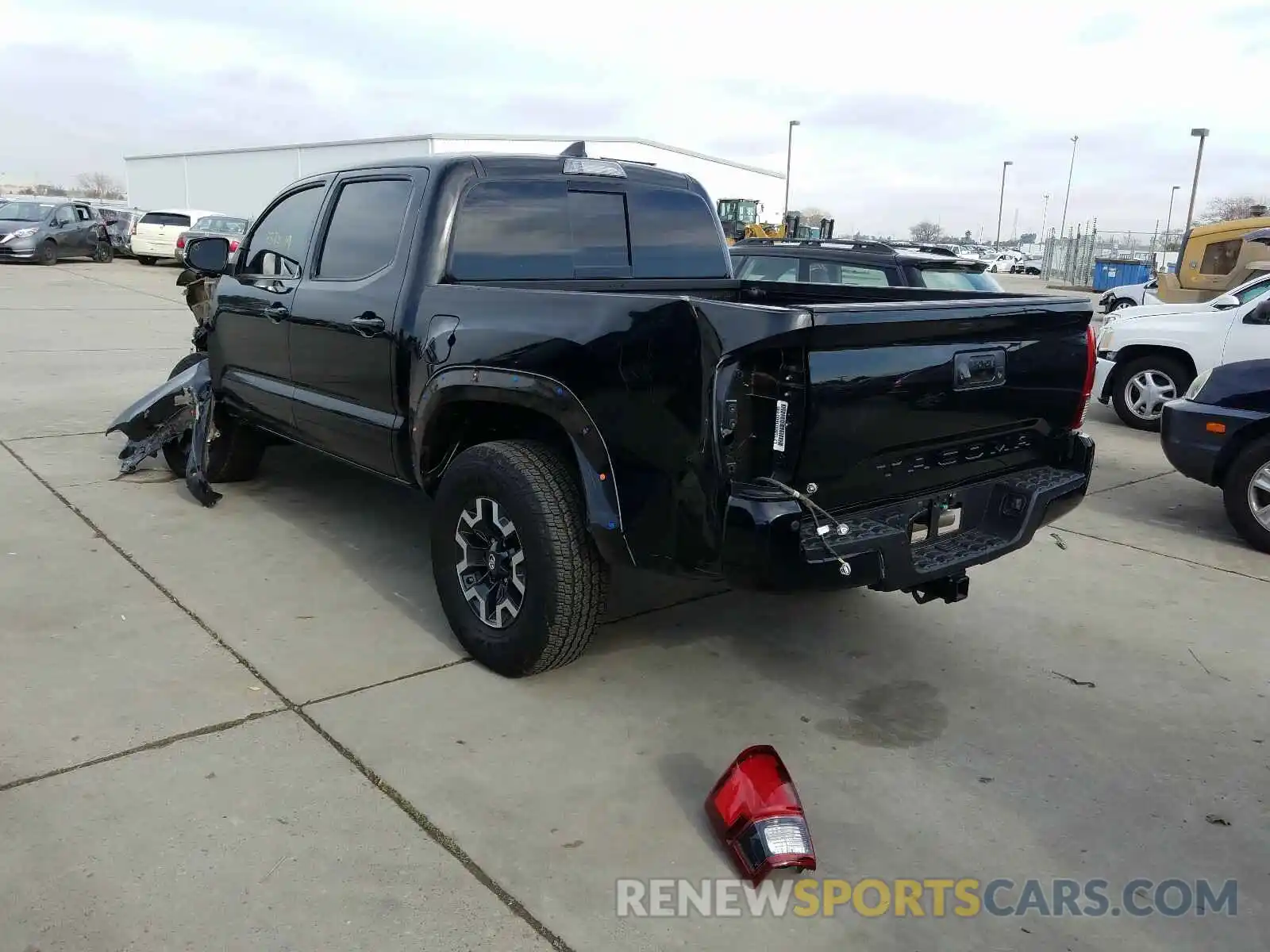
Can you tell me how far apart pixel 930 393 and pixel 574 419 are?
1.19 metres

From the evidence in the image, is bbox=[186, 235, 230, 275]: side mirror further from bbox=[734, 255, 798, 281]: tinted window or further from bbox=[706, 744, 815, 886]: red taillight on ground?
bbox=[734, 255, 798, 281]: tinted window

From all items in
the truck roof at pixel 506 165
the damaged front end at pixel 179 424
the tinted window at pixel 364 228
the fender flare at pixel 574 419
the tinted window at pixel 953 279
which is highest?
the truck roof at pixel 506 165

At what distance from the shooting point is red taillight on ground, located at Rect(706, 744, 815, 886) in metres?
2.79

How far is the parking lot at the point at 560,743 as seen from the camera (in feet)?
8.75

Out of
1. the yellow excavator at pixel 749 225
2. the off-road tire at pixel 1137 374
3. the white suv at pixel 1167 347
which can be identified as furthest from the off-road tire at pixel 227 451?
the yellow excavator at pixel 749 225

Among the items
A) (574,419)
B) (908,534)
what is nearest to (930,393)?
(908,534)

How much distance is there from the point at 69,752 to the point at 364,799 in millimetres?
1017

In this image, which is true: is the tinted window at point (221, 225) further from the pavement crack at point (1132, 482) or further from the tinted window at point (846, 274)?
the pavement crack at point (1132, 482)

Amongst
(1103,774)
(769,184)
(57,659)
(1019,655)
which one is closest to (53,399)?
(57,659)

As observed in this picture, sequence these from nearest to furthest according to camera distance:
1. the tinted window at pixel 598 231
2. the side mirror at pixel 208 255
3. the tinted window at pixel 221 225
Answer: the tinted window at pixel 598 231 < the side mirror at pixel 208 255 < the tinted window at pixel 221 225

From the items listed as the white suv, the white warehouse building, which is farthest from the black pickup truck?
the white warehouse building

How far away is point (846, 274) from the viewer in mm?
8805

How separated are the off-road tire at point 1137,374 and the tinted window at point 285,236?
314 inches

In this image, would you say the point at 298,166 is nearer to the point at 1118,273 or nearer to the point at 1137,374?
the point at 1118,273
